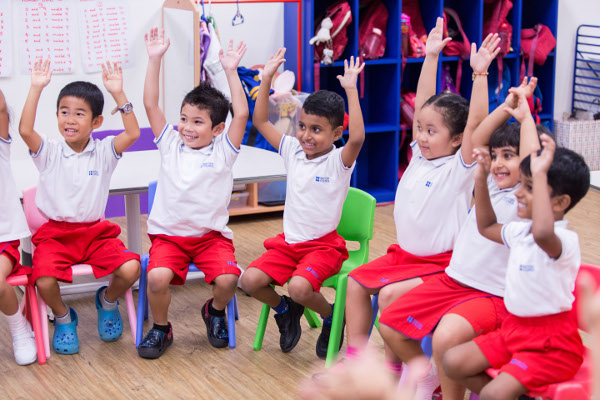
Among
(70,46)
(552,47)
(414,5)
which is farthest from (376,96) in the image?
(70,46)

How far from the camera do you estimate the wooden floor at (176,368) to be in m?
2.59

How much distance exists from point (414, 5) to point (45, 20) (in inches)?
92.4

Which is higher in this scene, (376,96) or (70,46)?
(70,46)

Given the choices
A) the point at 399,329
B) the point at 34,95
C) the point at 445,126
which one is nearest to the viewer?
the point at 399,329

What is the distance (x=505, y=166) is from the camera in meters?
2.23

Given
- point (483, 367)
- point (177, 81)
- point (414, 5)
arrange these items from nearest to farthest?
point (483, 367) → point (177, 81) → point (414, 5)

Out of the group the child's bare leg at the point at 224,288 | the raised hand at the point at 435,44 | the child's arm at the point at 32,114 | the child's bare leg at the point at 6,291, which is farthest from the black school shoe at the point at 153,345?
the raised hand at the point at 435,44

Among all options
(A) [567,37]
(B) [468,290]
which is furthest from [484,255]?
(A) [567,37]

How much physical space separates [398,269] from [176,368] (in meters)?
0.87

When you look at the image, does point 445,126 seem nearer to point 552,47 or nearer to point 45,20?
point 45,20

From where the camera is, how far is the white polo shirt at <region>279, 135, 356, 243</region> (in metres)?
2.80

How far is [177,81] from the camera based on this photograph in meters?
4.50

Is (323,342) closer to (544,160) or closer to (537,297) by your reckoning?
(537,297)

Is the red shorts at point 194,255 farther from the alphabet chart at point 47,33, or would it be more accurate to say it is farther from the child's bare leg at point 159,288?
the alphabet chart at point 47,33
